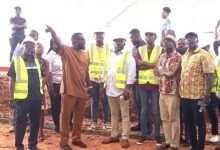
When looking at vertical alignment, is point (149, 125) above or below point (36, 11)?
below

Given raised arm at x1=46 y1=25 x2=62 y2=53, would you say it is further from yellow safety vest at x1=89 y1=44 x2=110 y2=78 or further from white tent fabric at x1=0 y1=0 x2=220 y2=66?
white tent fabric at x1=0 y1=0 x2=220 y2=66

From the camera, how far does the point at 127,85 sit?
26.9 ft

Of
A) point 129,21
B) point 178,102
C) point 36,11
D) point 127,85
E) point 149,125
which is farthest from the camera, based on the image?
point 129,21

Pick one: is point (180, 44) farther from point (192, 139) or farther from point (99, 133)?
point (99, 133)

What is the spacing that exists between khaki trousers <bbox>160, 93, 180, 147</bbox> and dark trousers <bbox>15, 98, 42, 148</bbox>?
2256 mm

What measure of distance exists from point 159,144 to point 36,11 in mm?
10550

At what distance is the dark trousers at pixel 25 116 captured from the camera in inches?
293

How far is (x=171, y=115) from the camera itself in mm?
7672

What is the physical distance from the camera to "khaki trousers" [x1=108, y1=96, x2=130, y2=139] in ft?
27.3

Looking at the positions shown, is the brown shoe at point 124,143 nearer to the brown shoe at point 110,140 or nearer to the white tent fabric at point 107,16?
the brown shoe at point 110,140

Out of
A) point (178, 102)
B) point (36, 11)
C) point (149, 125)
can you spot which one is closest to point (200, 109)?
point (178, 102)

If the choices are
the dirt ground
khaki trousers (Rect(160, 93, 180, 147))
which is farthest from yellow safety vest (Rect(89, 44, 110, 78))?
khaki trousers (Rect(160, 93, 180, 147))

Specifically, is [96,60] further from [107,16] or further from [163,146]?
[107,16]

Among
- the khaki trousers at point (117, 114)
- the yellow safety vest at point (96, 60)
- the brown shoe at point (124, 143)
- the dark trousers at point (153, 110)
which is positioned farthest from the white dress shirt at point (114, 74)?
the brown shoe at point (124, 143)
